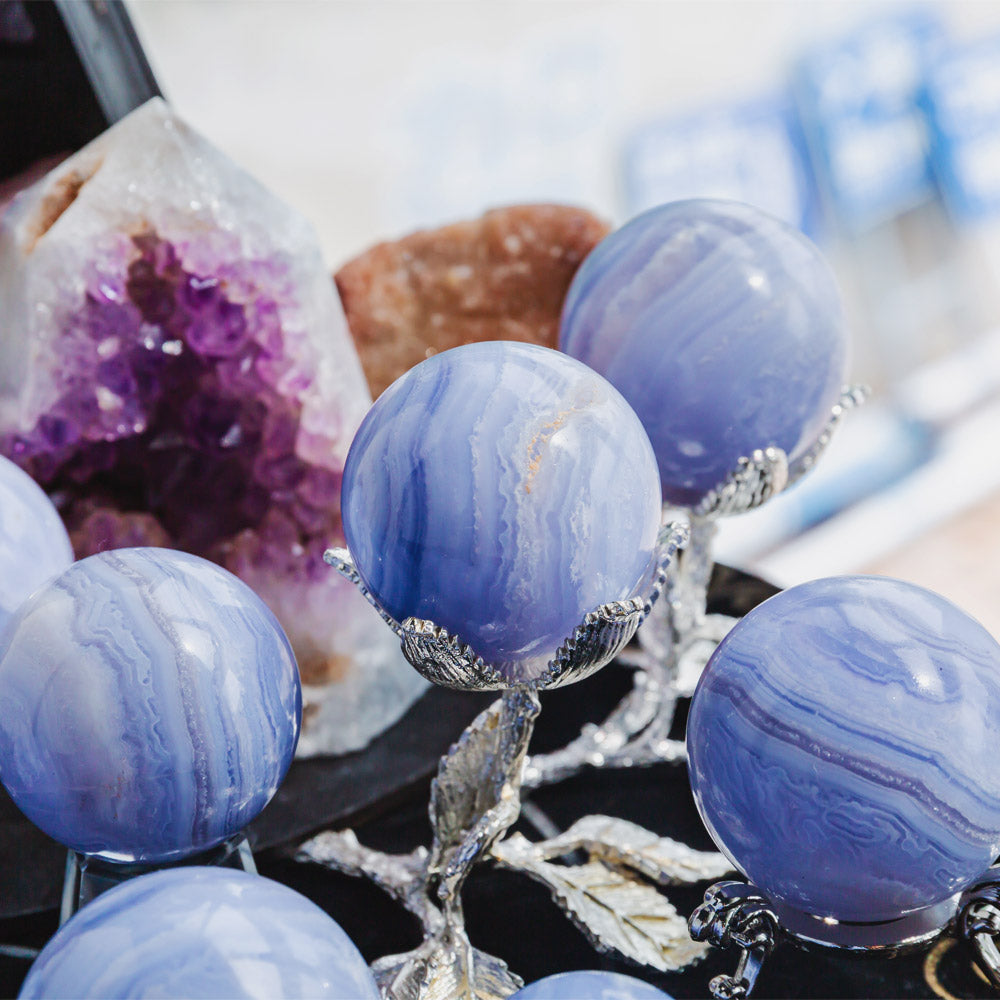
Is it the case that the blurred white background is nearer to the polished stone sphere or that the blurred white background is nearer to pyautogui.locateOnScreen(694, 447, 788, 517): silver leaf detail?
pyautogui.locateOnScreen(694, 447, 788, 517): silver leaf detail

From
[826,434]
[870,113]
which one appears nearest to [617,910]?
[826,434]

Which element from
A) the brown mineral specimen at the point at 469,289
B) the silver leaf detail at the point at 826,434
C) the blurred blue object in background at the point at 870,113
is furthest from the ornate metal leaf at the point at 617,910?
the blurred blue object in background at the point at 870,113

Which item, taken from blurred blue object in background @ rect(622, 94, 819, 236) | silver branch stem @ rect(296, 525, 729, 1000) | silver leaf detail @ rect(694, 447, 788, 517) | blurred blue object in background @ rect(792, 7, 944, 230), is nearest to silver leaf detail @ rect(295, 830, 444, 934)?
silver branch stem @ rect(296, 525, 729, 1000)

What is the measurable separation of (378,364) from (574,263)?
0.15 meters

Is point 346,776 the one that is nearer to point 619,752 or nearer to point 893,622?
point 619,752

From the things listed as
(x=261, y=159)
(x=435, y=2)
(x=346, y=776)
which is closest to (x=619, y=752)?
(x=346, y=776)

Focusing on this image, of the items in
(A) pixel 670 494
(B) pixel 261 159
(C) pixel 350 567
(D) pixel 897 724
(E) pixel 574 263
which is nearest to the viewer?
(D) pixel 897 724

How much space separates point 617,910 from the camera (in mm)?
541

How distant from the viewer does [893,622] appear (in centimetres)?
41

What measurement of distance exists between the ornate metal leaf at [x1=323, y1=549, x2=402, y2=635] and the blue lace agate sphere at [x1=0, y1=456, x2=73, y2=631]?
146mm

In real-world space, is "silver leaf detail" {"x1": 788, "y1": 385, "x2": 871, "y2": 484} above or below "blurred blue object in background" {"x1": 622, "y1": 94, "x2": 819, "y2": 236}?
above

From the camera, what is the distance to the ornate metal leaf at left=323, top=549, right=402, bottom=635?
1.57 feet

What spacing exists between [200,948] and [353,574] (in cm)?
18

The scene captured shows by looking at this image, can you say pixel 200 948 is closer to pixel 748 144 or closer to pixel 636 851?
pixel 636 851
